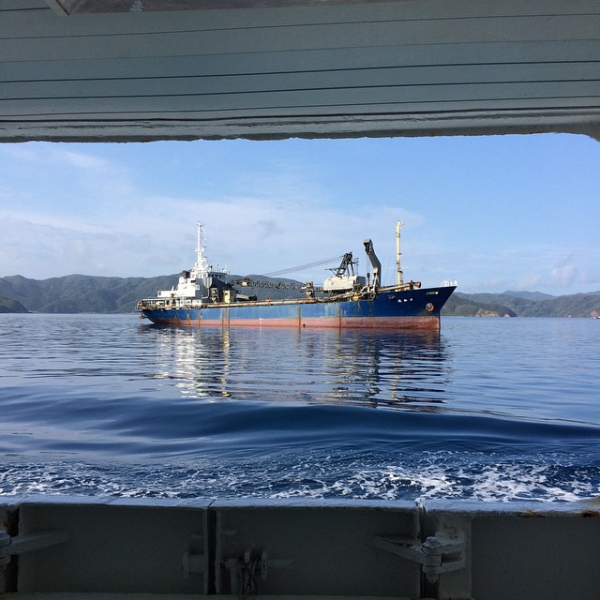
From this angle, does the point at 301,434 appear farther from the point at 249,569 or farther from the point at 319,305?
the point at 319,305

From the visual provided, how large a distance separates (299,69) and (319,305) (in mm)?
40539

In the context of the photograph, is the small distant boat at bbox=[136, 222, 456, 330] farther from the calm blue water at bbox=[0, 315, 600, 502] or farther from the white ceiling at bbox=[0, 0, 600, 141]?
the white ceiling at bbox=[0, 0, 600, 141]

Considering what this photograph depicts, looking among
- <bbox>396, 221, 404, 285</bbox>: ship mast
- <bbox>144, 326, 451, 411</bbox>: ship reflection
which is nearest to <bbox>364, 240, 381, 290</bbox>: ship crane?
<bbox>396, 221, 404, 285</bbox>: ship mast

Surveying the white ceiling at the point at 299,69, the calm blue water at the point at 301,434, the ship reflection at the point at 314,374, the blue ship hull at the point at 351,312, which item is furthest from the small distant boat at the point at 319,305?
the white ceiling at the point at 299,69

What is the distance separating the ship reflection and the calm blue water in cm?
10

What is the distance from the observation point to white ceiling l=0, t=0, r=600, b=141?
1927 mm

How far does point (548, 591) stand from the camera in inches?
88.7

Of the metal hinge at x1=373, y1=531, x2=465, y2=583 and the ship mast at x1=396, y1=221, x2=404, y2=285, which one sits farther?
the ship mast at x1=396, y1=221, x2=404, y2=285

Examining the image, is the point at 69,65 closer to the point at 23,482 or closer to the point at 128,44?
the point at 128,44

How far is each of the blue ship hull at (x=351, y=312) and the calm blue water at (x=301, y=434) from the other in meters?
23.3

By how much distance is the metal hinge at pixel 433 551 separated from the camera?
2.15 metres

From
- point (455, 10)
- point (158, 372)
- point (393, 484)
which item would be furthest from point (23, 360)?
point (455, 10)

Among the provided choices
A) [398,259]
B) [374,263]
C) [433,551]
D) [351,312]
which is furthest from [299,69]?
[398,259]

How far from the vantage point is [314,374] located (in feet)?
52.9
